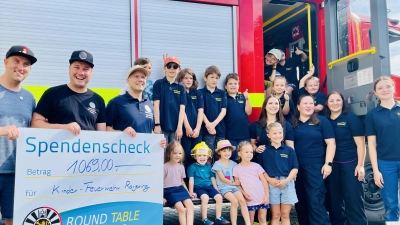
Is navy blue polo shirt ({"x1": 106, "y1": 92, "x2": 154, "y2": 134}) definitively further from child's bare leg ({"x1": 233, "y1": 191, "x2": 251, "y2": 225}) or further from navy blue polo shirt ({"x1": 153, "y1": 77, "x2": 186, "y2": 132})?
child's bare leg ({"x1": 233, "y1": 191, "x2": 251, "y2": 225})

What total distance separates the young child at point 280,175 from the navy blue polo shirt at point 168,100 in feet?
3.48

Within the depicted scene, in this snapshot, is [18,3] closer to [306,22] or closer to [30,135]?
[30,135]

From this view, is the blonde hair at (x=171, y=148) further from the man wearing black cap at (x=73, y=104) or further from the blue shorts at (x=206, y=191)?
the man wearing black cap at (x=73, y=104)

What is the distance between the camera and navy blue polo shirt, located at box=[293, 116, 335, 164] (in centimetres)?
444

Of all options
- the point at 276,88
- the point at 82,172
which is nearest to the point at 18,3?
the point at 82,172

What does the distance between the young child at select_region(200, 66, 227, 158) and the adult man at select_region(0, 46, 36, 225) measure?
6.78ft

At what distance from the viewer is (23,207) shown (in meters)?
2.87

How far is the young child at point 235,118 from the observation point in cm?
463

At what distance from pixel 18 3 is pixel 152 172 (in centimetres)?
218

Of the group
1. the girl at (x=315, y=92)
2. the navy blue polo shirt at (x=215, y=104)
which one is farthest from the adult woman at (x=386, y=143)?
the navy blue polo shirt at (x=215, y=104)

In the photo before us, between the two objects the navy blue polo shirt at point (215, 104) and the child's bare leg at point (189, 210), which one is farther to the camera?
the navy blue polo shirt at point (215, 104)

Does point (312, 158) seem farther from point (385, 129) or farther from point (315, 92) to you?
point (315, 92)

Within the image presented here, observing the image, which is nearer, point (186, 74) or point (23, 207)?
point (23, 207)

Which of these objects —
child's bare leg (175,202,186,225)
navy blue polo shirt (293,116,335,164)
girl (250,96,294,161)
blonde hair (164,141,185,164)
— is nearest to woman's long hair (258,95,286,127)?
girl (250,96,294,161)
